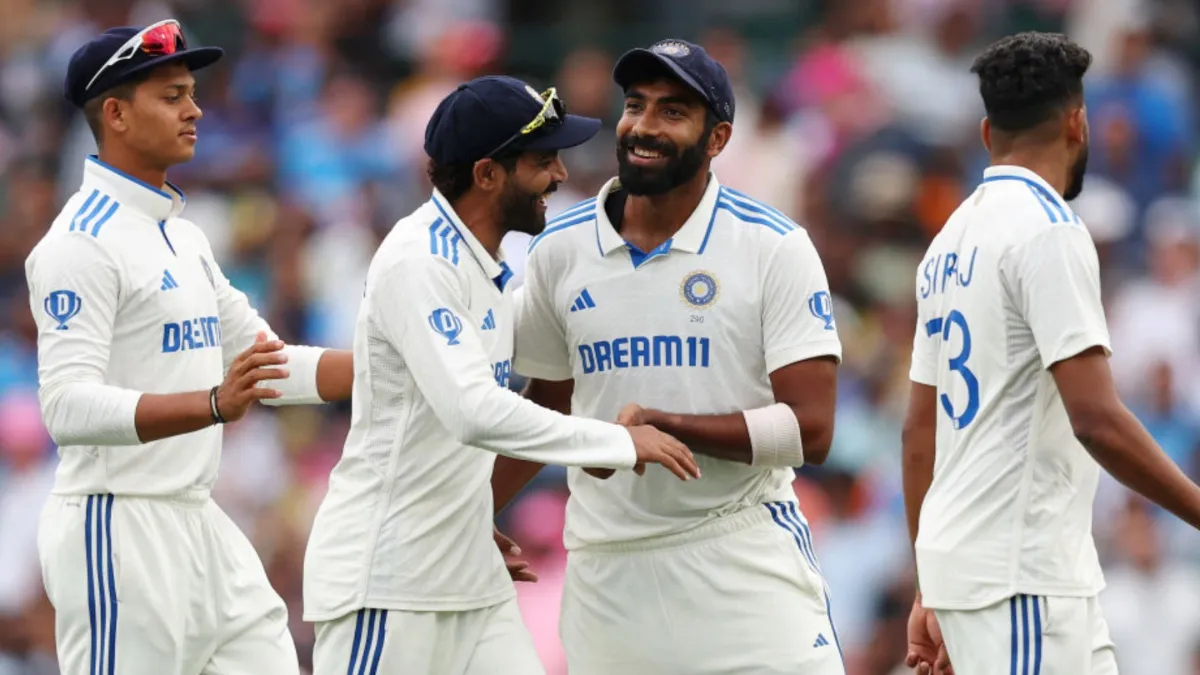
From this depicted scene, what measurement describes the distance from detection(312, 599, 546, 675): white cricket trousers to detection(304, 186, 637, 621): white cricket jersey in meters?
0.05

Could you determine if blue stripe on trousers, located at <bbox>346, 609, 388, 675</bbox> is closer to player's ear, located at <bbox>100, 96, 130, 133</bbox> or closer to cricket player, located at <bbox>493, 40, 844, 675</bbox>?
cricket player, located at <bbox>493, 40, 844, 675</bbox>

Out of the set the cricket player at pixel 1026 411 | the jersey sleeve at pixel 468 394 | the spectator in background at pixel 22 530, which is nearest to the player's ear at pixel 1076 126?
the cricket player at pixel 1026 411

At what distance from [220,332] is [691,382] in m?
1.62

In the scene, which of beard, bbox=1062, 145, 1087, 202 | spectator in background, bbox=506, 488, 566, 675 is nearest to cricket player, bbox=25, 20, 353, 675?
beard, bbox=1062, 145, 1087, 202

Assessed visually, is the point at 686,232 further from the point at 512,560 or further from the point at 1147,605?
the point at 1147,605

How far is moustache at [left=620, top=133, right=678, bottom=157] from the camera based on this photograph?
646 cm

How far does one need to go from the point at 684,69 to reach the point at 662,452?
1.19 m

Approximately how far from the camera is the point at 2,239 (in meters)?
14.0

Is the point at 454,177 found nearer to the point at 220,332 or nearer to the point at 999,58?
the point at 220,332

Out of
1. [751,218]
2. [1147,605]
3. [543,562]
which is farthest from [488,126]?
[1147,605]

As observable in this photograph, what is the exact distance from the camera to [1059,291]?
18.5 feet

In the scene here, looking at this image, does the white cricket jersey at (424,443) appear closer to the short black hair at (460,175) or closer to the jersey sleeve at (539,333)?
the short black hair at (460,175)

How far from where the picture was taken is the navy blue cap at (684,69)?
637cm

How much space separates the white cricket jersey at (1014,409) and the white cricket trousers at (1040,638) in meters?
0.04
